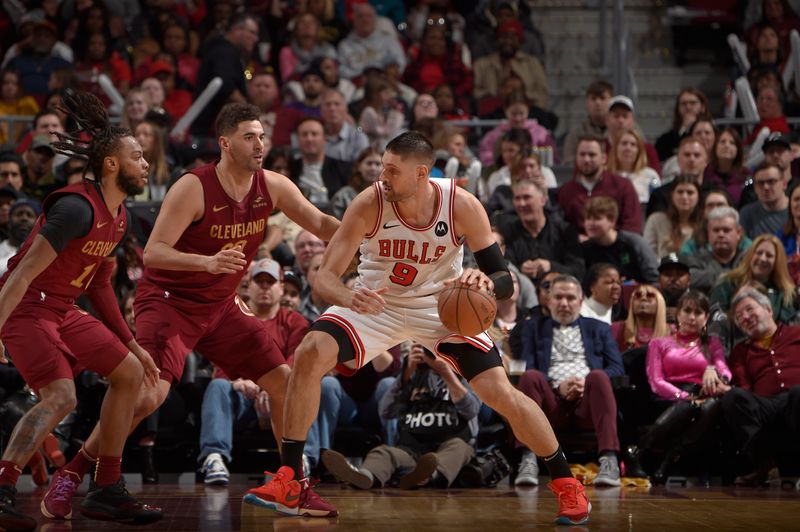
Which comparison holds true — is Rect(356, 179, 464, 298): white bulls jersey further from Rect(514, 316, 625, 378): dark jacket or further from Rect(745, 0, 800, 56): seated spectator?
Rect(745, 0, 800, 56): seated spectator

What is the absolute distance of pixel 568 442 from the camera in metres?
7.99

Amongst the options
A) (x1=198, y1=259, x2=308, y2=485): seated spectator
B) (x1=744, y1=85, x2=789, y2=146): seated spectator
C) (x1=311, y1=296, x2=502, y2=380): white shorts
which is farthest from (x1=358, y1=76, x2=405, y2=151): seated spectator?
(x1=311, y1=296, x2=502, y2=380): white shorts

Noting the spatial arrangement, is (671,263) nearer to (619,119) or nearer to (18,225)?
(619,119)

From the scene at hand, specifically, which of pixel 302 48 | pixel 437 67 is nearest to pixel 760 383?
pixel 437 67

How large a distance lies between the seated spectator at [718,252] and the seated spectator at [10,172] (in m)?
5.52

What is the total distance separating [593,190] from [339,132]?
8.54 ft

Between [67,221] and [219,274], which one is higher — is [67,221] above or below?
above

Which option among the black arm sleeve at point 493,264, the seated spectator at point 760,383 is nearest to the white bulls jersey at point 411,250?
the black arm sleeve at point 493,264

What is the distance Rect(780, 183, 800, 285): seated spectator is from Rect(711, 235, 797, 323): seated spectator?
1.02 feet

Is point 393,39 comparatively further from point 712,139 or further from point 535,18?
point 712,139

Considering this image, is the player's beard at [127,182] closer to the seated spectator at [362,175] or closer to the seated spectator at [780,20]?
the seated spectator at [362,175]

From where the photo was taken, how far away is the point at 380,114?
1156cm

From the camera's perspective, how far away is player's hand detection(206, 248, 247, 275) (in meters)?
5.37

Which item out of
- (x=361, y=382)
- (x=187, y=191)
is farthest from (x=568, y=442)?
(x=187, y=191)
